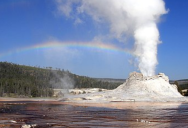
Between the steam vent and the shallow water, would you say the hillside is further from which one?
the shallow water

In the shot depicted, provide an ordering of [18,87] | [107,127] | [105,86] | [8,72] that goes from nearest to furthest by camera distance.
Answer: [107,127], [18,87], [8,72], [105,86]

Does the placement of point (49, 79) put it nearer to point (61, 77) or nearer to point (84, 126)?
point (61, 77)

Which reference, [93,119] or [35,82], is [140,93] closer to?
[93,119]

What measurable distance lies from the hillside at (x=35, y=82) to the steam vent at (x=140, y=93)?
48673 millimetres

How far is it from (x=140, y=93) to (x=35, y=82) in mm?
82984

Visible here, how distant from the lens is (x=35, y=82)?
4867 inches

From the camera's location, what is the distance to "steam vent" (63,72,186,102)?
4628 cm

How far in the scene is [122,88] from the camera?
5372 centimetres

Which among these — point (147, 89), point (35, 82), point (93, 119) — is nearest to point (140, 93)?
point (147, 89)

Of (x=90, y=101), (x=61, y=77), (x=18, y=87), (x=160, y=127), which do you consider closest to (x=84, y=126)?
(x=160, y=127)

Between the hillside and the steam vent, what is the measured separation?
48.7 metres

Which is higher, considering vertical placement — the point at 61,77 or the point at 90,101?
the point at 61,77

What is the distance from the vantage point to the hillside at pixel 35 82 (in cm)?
9649

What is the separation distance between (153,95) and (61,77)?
106353 millimetres
